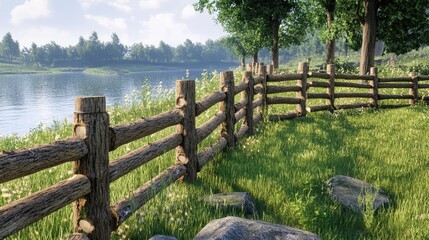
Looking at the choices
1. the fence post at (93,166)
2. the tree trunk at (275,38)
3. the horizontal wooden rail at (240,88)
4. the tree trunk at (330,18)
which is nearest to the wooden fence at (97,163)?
the fence post at (93,166)

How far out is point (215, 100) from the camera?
25.5 feet

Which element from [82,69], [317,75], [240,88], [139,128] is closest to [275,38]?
[317,75]

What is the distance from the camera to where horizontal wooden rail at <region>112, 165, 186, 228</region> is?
416 cm

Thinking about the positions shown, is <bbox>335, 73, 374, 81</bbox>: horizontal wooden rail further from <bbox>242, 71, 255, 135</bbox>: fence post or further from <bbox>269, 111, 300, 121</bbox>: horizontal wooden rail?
<bbox>242, 71, 255, 135</bbox>: fence post

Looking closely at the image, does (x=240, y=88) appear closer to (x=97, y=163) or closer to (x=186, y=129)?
(x=186, y=129)

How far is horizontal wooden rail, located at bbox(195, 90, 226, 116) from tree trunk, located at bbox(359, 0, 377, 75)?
15.0 meters

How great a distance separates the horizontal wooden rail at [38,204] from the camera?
286 cm

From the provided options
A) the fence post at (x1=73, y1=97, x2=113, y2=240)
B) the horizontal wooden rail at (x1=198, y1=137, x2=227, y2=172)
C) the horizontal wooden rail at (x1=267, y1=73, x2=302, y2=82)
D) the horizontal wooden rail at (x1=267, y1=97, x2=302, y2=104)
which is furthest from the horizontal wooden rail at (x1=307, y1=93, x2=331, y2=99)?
the fence post at (x1=73, y1=97, x2=113, y2=240)

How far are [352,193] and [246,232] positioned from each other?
276 centimetres

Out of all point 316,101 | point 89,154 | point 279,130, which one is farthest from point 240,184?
point 316,101

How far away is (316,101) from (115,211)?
13128 mm

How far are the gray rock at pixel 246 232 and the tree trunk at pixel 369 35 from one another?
1905 centimetres

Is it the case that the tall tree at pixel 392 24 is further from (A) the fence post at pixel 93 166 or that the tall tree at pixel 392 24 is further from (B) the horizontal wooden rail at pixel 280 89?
(A) the fence post at pixel 93 166

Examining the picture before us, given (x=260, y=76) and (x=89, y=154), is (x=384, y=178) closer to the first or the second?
(x=89, y=154)
